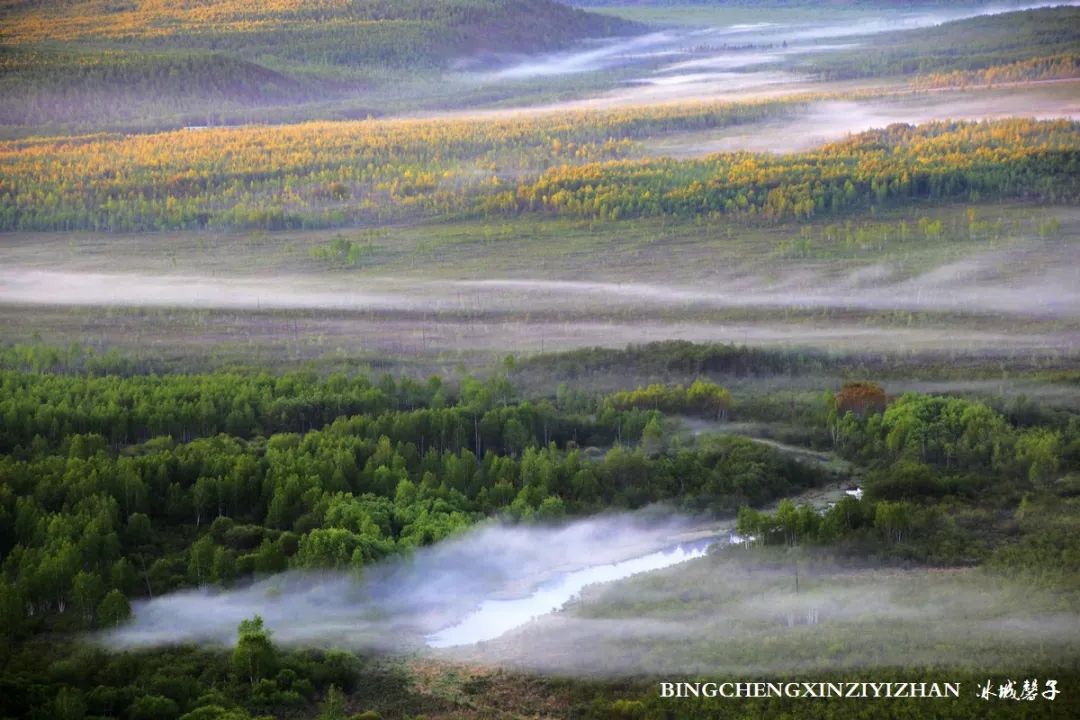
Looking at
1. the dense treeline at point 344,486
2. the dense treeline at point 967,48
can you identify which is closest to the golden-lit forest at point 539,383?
the dense treeline at point 344,486

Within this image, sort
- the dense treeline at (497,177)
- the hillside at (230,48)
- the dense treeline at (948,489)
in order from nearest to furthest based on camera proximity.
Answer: the dense treeline at (948,489) → the dense treeline at (497,177) → the hillside at (230,48)

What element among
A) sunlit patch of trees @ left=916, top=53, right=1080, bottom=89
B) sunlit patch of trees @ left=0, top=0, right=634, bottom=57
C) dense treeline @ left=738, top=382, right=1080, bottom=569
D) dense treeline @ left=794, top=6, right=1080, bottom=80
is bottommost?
dense treeline @ left=738, top=382, right=1080, bottom=569

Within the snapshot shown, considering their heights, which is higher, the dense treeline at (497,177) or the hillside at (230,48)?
the hillside at (230,48)

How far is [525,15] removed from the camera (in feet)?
459

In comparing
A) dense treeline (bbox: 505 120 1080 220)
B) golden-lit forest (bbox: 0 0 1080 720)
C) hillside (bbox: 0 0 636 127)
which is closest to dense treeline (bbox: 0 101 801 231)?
golden-lit forest (bbox: 0 0 1080 720)

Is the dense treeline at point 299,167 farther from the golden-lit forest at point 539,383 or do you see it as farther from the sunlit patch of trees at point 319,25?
the sunlit patch of trees at point 319,25

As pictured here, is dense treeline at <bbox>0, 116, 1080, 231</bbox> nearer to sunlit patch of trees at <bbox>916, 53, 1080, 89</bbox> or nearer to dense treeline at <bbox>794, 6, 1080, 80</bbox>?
sunlit patch of trees at <bbox>916, 53, 1080, 89</bbox>

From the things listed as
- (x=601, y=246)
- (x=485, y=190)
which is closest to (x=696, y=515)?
(x=601, y=246)

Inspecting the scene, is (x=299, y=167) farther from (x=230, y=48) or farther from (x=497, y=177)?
(x=230, y=48)

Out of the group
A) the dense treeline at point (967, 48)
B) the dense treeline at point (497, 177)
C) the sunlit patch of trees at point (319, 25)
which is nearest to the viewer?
the dense treeline at point (497, 177)

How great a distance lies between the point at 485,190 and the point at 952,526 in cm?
5268

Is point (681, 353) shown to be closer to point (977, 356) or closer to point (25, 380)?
point (977, 356)

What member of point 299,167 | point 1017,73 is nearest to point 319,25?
point 299,167

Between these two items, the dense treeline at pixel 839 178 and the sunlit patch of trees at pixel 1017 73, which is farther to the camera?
the sunlit patch of trees at pixel 1017 73
